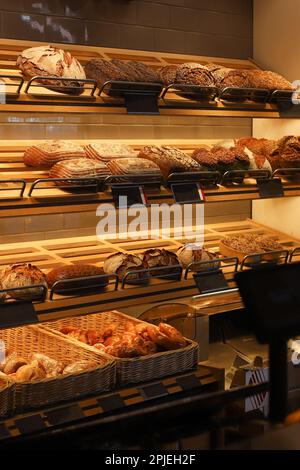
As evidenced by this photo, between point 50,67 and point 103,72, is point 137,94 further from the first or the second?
point 50,67

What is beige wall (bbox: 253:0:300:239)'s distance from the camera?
323cm

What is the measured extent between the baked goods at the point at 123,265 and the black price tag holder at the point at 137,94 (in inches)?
22.7

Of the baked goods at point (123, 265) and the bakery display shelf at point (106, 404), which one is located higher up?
the baked goods at point (123, 265)

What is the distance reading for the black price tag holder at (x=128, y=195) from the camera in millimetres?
2494

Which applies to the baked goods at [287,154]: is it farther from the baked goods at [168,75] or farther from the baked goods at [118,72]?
the baked goods at [118,72]

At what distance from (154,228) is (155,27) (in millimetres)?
964

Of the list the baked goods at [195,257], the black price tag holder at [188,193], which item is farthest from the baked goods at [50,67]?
the baked goods at [195,257]

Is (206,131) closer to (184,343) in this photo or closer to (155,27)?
(155,27)

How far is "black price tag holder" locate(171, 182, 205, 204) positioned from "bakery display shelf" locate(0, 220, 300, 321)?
0.32 m

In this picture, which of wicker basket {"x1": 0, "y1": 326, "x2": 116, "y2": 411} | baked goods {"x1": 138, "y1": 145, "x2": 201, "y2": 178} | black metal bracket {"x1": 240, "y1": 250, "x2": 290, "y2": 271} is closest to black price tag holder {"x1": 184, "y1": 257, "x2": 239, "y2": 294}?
black metal bracket {"x1": 240, "y1": 250, "x2": 290, "y2": 271}

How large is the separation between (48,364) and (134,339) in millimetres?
384

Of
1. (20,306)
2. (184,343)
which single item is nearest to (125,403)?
(184,343)

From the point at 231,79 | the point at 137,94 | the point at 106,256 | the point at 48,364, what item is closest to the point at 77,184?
the point at 137,94

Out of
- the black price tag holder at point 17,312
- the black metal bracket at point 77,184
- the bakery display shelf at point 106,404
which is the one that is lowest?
the bakery display shelf at point 106,404
